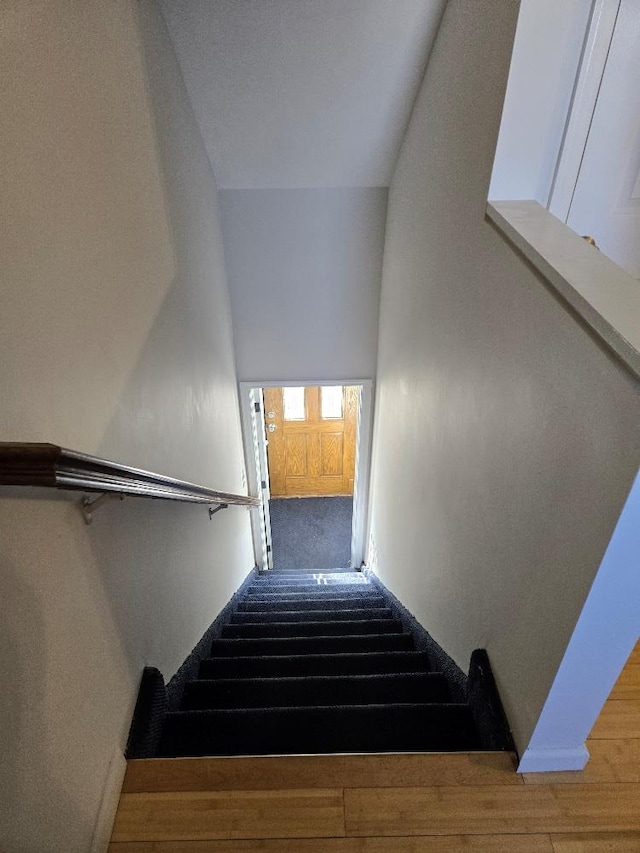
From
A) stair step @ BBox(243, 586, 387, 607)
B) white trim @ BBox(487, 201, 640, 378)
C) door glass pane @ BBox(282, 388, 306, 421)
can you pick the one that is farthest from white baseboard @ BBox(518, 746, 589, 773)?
door glass pane @ BBox(282, 388, 306, 421)

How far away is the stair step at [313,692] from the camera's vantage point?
1.48 meters

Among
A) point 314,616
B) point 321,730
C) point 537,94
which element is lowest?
point 314,616

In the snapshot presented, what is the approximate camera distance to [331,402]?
4902 mm

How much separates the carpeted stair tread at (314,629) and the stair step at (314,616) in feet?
0.57

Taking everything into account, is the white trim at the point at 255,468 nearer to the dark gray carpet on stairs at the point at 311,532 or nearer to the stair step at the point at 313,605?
the dark gray carpet on stairs at the point at 311,532

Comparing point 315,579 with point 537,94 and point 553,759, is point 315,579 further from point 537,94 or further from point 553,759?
point 537,94

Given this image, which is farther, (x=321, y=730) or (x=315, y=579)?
(x=315, y=579)

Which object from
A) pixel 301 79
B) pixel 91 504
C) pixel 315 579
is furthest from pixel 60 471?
pixel 315 579

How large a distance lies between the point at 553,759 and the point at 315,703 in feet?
2.36

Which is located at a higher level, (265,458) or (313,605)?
(265,458)

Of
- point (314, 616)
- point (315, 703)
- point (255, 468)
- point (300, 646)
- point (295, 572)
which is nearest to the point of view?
point (315, 703)

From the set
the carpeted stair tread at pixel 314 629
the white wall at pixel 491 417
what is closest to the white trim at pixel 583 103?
the white wall at pixel 491 417

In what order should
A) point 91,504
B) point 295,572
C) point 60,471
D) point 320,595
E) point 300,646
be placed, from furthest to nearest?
point 295,572 < point 320,595 < point 300,646 < point 91,504 < point 60,471

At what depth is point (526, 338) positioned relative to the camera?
0.96 m
